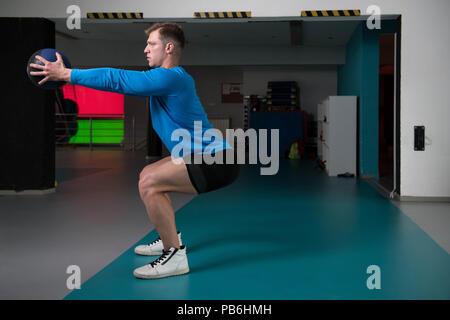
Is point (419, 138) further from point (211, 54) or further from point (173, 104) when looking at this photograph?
point (211, 54)

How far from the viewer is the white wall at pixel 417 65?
5023 mm

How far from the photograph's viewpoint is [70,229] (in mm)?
3783

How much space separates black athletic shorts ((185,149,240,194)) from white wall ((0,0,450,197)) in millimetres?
2963

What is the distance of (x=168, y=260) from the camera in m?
2.61

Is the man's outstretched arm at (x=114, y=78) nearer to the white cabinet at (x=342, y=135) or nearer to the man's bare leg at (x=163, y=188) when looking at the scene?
the man's bare leg at (x=163, y=188)

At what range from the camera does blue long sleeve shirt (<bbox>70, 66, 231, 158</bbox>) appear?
2303mm

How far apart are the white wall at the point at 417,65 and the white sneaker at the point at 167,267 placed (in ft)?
10.6

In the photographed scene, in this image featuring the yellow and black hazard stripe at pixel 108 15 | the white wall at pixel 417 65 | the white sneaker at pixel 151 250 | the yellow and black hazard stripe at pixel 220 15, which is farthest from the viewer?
the yellow and black hazard stripe at pixel 108 15

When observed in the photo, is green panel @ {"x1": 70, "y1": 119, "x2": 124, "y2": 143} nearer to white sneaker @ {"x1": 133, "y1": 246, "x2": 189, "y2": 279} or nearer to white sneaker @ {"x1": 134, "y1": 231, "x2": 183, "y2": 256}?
white sneaker @ {"x1": 134, "y1": 231, "x2": 183, "y2": 256}

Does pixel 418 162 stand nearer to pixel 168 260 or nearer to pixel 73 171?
pixel 168 260

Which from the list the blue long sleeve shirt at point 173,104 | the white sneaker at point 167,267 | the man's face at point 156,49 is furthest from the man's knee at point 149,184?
the man's face at point 156,49
